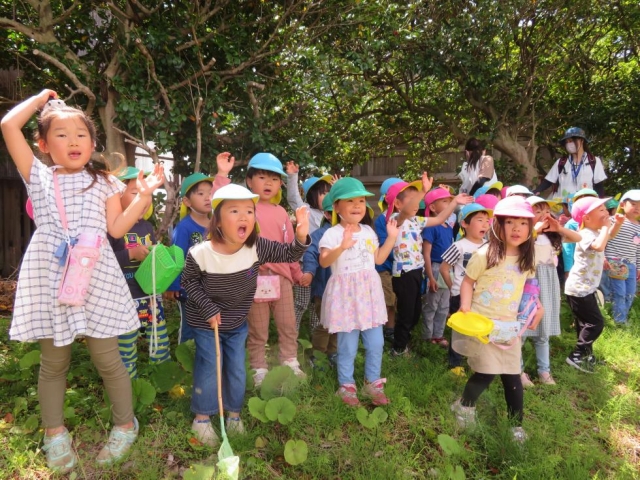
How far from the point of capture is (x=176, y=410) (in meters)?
2.95

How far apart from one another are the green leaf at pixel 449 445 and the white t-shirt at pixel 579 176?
13.9ft

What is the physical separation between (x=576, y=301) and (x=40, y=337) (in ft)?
13.4

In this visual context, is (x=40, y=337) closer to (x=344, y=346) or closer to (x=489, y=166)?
(x=344, y=346)

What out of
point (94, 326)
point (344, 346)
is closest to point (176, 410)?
point (94, 326)

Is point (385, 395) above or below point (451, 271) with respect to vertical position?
below

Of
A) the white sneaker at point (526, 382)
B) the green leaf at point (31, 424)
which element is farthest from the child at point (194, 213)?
the white sneaker at point (526, 382)

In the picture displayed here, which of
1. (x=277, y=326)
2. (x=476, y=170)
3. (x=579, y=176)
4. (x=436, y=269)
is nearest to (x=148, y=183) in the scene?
(x=277, y=326)

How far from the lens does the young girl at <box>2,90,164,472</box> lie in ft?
7.29

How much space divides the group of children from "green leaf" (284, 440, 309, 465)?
1.42 feet

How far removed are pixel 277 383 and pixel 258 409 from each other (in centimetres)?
31

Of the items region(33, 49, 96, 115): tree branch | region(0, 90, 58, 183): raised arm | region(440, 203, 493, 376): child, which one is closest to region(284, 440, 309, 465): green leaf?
region(440, 203, 493, 376): child

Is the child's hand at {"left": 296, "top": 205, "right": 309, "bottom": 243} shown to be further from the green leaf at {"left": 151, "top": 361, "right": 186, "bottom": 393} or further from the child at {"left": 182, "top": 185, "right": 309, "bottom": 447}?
the green leaf at {"left": 151, "top": 361, "right": 186, "bottom": 393}

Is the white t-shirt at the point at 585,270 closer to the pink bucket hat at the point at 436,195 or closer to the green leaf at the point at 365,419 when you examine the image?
the pink bucket hat at the point at 436,195

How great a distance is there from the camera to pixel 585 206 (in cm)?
405
